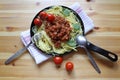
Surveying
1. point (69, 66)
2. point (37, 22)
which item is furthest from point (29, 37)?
point (69, 66)

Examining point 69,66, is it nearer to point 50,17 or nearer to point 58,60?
point 58,60

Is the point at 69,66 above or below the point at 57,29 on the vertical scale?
below

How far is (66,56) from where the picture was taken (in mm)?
981

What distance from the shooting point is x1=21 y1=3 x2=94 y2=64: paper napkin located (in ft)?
3.17

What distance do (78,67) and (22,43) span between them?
25 centimetres

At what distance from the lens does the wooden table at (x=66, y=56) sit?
0.96 meters

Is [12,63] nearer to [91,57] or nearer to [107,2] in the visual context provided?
[91,57]

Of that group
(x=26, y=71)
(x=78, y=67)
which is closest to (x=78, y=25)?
(x=78, y=67)

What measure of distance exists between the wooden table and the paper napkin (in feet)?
0.08

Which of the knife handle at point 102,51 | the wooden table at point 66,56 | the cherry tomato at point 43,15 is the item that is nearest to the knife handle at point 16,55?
the wooden table at point 66,56

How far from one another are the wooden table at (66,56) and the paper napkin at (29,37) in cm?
2

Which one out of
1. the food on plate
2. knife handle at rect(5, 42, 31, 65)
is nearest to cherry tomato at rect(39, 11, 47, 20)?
the food on plate

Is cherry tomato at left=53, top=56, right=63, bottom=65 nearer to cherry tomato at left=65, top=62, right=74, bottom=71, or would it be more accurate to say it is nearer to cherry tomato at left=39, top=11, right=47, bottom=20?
cherry tomato at left=65, top=62, right=74, bottom=71

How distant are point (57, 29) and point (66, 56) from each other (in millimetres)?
114
